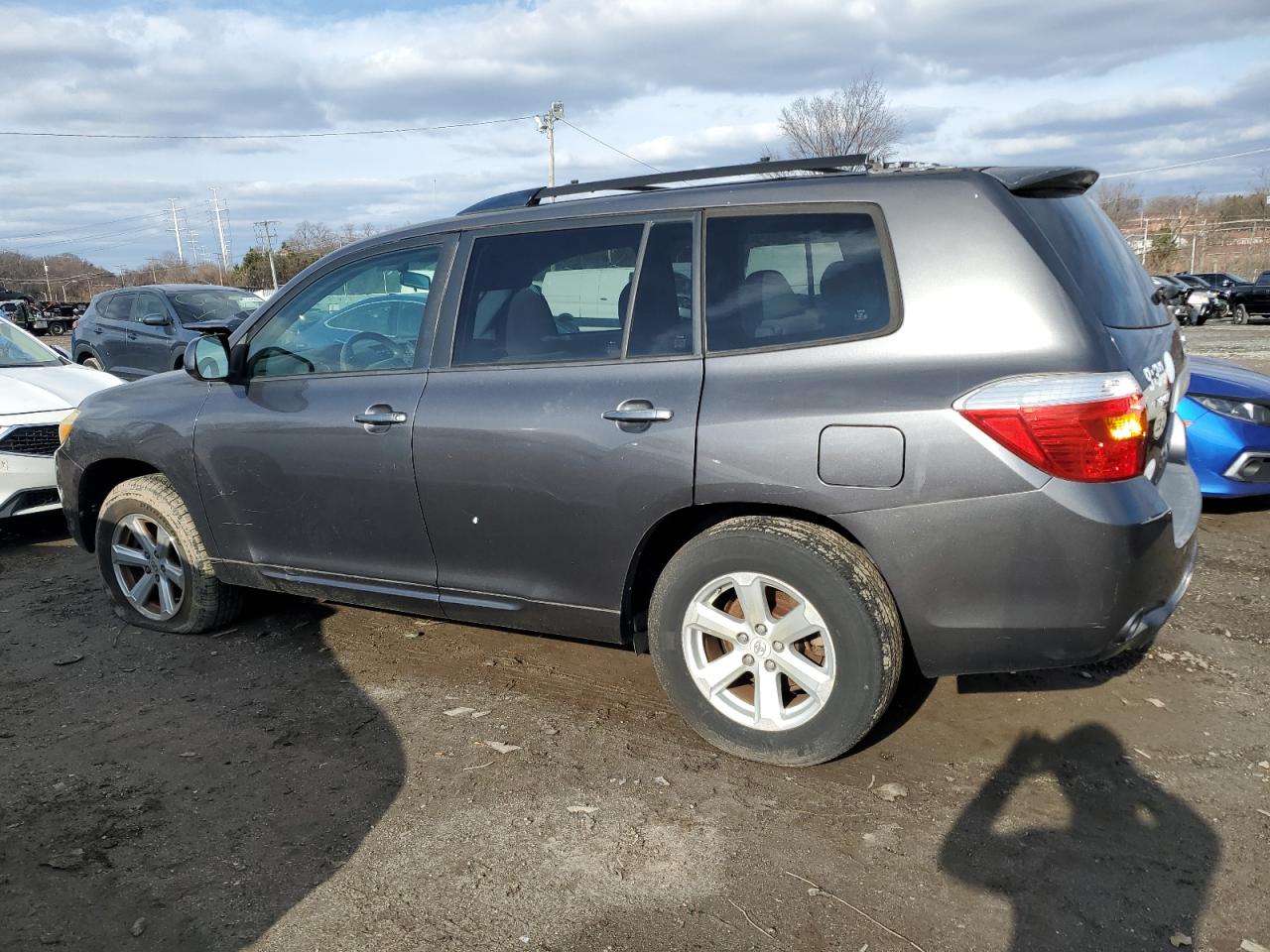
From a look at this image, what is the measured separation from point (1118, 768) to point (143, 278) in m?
91.9

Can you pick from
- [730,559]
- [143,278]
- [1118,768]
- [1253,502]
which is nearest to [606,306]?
[730,559]

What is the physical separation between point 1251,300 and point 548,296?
2923cm

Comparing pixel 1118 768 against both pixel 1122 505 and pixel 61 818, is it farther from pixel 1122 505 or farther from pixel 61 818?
pixel 61 818

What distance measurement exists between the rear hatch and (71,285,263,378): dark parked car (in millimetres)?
11243

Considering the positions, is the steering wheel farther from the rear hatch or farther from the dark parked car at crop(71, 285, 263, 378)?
the dark parked car at crop(71, 285, 263, 378)

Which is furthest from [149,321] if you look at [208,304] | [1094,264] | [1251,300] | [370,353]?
[1251,300]

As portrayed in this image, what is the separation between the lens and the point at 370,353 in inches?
159

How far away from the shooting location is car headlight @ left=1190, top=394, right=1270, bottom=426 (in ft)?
19.2

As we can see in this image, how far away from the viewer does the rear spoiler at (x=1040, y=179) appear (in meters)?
3.01

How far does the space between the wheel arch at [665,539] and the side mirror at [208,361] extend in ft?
6.95

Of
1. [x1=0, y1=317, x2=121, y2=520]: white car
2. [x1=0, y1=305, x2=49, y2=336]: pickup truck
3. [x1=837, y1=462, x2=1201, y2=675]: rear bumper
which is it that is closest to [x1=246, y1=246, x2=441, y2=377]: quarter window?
[x1=837, y1=462, x2=1201, y2=675]: rear bumper

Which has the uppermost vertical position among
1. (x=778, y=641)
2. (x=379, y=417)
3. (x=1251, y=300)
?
(x=379, y=417)

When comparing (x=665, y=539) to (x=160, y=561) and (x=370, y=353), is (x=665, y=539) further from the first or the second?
(x=160, y=561)

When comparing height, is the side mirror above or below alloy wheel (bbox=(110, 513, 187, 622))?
above
